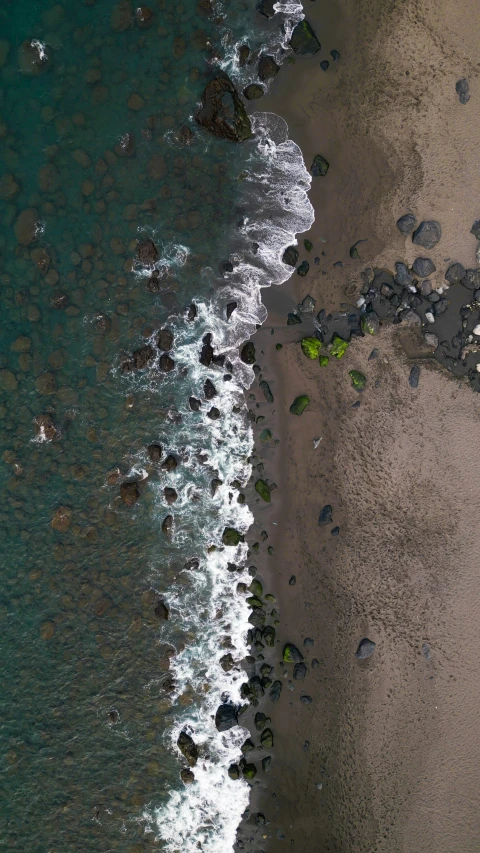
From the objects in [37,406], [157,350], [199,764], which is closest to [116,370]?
[157,350]

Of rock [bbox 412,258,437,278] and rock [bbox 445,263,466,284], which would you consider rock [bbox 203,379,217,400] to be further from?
rock [bbox 445,263,466,284]

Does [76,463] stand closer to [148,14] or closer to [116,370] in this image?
[116,370]

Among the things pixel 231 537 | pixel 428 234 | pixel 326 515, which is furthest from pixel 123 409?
pixel 428 234

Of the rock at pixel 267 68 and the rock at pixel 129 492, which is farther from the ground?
the rock at pixel 267 68

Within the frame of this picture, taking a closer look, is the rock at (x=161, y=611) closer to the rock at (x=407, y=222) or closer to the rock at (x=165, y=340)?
the rock at (x=165, y=340)

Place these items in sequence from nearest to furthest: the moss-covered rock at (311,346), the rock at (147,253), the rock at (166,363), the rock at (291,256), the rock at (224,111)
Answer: the rock at (224,111) < the moss-covered rock at (311,346) < the rock at (291,256) < the rock at (147,253) < the rock at (166,363)

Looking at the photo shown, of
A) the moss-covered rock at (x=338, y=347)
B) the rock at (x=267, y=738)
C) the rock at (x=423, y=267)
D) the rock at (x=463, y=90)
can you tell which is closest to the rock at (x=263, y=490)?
the moss-covered rock at (x=338, y=347)
